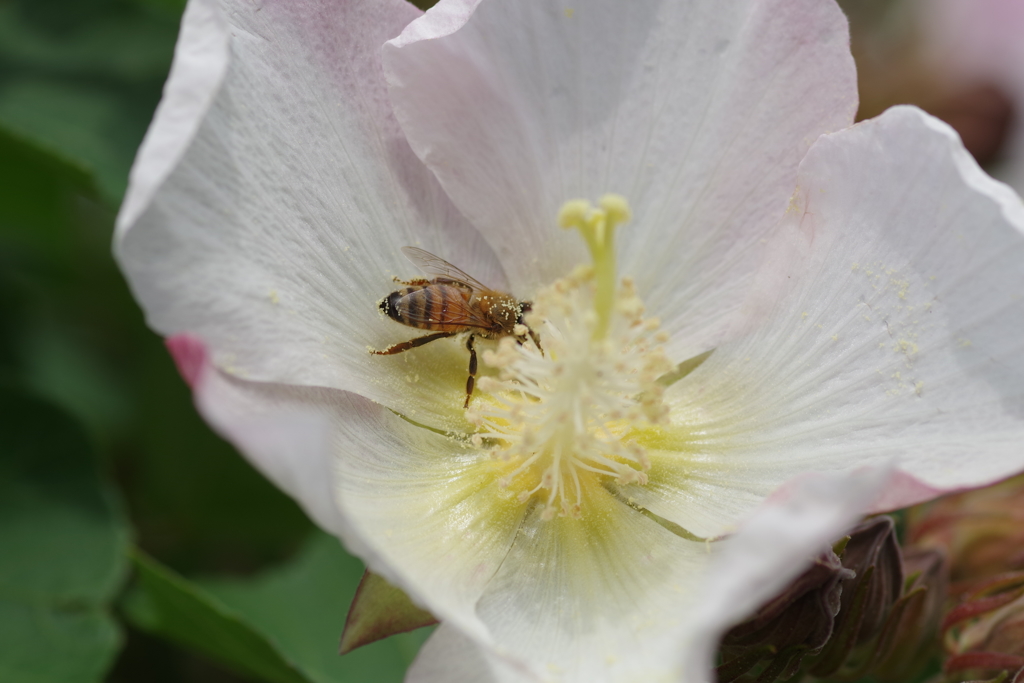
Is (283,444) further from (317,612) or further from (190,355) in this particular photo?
(317,612)

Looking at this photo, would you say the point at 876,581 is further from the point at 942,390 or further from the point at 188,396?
the point at 188,396

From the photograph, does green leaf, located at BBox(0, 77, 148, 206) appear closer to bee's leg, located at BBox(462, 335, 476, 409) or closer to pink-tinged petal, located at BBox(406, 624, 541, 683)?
bee's leg, located at BBox(462, 335, 476, 409)

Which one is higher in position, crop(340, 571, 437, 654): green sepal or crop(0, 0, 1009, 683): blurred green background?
crop(340, 571, 437, 654): green sepal

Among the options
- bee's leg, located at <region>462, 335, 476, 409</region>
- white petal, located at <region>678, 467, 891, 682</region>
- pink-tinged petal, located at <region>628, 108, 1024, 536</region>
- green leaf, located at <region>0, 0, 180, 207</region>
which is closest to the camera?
white petal, located at <region>678, 467, 891, 682</region>

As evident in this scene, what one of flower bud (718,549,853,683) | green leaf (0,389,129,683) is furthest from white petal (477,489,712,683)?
green leaf (0,389,129,683)

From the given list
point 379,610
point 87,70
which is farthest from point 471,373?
point 87,70

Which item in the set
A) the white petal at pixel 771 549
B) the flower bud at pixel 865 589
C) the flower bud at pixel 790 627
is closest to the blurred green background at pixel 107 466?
Answer: the flower bud at pixel 790 627
